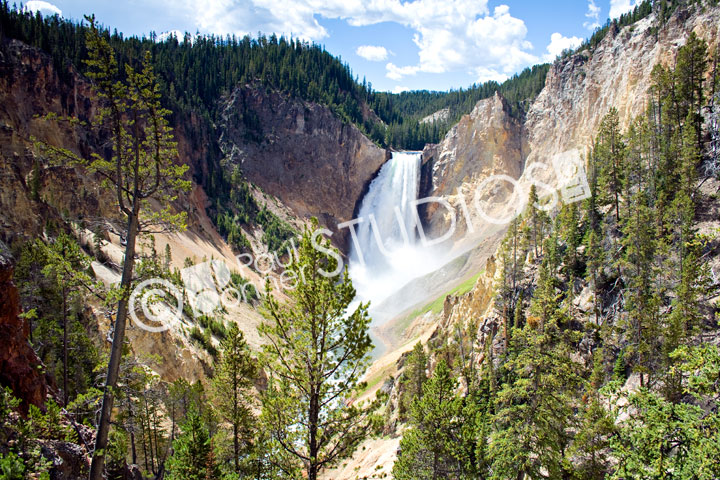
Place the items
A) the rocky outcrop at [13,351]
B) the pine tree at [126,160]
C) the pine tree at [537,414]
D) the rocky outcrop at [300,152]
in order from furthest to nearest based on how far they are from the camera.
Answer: the rocky outcrop at [300,152] < the pine tree at [537,414] < the rocky outcrop at [13,351] < the pine tree at [126,160]

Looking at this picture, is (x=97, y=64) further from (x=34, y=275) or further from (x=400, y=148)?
(x=400, y=148)

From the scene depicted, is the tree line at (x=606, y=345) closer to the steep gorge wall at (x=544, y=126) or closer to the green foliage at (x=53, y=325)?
the steep gorge wall at (x=544, y=126)

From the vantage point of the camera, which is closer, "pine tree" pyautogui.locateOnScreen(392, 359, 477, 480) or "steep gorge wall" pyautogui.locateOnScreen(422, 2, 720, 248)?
"pine tree" pyautogui.locateOnScreen(392, 359, 477, 480)

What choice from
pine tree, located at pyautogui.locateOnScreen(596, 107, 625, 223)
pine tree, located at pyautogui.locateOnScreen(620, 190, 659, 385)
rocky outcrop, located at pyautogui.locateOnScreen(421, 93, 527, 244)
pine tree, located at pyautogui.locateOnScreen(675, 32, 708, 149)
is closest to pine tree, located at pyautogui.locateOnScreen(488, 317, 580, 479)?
pine tree, located at pyautogui.locateOnScreen(620, 190, 659, 385)

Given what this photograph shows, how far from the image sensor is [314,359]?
1019 centimetres

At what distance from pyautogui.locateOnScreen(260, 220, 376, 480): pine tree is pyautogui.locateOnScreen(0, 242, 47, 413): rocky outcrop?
5.90 m

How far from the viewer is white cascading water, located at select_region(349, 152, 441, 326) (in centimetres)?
8369

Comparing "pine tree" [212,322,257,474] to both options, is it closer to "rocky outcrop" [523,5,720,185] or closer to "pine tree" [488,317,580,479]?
"pine tree" [488,317,580,479]

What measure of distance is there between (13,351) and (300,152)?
296 ft

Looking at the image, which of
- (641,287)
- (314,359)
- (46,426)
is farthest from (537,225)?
(46,426)

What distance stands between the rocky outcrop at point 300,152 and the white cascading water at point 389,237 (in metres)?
3.90

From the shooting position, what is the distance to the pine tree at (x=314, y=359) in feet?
33.8

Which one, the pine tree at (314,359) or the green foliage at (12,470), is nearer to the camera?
the green foliage at (12,470)

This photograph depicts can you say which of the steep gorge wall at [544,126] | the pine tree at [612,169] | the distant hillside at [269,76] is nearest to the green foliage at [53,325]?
the steep gorge wall at [544,126]
